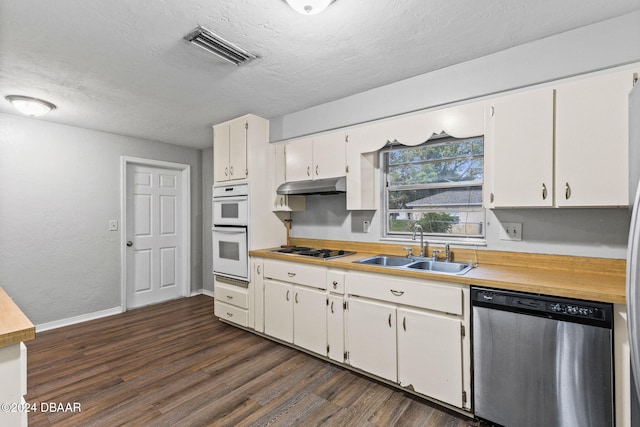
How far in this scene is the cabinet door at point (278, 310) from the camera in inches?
111

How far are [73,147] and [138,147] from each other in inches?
28.5

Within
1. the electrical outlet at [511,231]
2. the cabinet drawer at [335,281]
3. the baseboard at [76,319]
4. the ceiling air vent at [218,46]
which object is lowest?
the baseboard at [76,319]

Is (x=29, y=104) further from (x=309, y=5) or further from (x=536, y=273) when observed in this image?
(x=536, y=273)

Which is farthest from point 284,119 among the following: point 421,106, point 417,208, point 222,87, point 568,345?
point 568,345

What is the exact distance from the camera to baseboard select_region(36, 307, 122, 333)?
11.0ft

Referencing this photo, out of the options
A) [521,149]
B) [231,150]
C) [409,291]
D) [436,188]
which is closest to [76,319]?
[231,150]

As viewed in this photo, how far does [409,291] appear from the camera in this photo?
206 cm

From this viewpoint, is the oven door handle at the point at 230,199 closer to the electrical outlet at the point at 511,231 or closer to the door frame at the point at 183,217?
the door frame at the point at 183,217

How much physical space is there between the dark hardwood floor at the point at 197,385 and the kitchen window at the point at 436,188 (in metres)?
1.38

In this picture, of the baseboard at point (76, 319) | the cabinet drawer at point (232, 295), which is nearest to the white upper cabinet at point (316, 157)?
the cabinet drawer at point (232, 295)

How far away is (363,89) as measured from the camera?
2750mm

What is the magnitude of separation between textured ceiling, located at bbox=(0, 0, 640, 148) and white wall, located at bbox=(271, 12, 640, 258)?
3.2 inches

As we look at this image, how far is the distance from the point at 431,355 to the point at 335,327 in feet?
2.64

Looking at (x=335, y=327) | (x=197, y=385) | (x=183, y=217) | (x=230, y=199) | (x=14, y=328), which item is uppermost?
(x=230, y=199)
